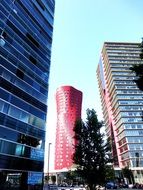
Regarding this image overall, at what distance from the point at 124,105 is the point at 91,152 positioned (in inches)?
2885

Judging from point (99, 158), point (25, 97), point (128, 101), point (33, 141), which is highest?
point (128, 101)

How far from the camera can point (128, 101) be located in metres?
100

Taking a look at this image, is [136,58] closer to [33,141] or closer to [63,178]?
[63,178]

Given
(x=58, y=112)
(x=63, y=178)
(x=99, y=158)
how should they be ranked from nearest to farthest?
(x=99, y=158), (x=63, y=178), (x=58, y=112)

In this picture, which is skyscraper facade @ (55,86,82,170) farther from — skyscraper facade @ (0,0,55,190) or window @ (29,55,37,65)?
window @ (29,55,37,65)

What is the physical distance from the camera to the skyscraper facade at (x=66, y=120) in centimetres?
14075

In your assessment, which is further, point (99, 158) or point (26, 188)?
point (26, 188)

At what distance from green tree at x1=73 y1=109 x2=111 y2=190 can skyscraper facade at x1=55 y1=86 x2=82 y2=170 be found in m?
106

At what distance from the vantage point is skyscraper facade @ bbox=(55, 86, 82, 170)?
462 ft

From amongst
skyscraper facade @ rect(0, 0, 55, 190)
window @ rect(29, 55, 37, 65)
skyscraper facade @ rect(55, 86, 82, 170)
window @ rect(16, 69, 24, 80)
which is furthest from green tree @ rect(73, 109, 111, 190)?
skyscraper facade @ rect(55, 86, 82, 170)

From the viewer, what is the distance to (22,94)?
113 feet

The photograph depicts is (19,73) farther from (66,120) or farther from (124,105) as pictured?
(66,120)

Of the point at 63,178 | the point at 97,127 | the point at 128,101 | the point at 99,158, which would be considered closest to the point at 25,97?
the point at 97,127

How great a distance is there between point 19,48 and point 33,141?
50.2 feet
